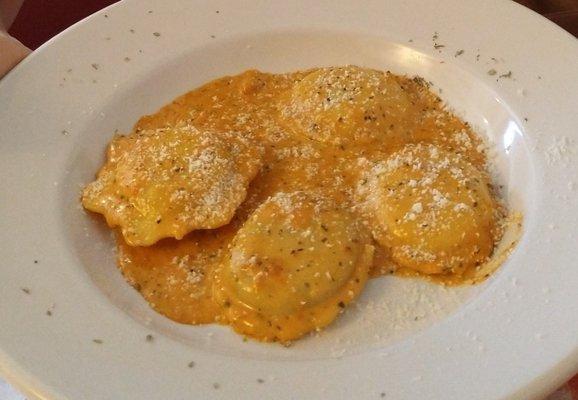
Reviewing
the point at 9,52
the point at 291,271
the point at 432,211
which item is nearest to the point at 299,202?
the point at 291,271

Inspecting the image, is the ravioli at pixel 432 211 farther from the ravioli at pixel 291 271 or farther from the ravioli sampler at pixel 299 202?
the ravioli at pixel 291 271

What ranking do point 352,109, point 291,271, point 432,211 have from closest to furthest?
1. point 291,271
2. point 432,211
3. point 352,109

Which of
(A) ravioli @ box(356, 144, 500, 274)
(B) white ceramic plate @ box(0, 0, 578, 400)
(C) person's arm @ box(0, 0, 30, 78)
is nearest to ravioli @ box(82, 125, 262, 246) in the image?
(B) white ceramic plate @ box(0, 0, 578, 400)

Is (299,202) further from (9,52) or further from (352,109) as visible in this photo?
(9,52)

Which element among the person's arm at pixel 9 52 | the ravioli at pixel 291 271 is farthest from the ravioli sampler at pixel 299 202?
the person's arm at pixel 9 52

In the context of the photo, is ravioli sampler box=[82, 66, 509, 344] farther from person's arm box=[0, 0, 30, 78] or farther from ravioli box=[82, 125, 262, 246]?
person's arm box=[0, 0, 30, 78]

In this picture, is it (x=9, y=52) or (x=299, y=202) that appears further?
(x=9, y=52)
